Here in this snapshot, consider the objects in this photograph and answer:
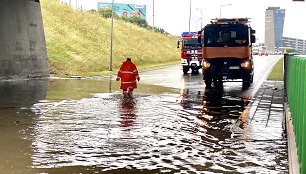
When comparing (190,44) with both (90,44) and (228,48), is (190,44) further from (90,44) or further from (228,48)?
(90,44)

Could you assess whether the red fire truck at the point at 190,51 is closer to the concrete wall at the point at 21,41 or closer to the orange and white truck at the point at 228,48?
the concrete wall at the point at 21,41

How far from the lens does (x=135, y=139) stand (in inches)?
400

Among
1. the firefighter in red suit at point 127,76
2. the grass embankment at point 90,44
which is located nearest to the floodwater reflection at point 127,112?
the firefighter in red suit at point 127,76

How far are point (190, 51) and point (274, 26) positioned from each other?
144 metres

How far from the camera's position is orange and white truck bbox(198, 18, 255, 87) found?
78.5 feet

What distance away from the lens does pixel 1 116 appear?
13.4m

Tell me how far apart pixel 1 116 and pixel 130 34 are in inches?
2681

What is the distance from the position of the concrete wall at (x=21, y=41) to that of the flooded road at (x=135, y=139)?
10.9m

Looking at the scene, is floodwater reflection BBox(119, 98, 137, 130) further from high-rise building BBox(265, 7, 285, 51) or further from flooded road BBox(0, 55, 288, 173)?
high-rise building BBox(265, 7, 285, 51)

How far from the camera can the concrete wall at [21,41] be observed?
27281mm

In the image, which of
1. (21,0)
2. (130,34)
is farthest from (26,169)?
(130,34)

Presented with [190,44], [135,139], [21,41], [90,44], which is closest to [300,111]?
[135,139]

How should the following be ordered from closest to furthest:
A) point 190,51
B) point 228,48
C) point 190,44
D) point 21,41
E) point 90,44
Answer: point 228,48, point 21,41, point 190,51, point 190,44, point 90,44

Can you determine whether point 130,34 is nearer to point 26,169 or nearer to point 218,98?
point 218,98
